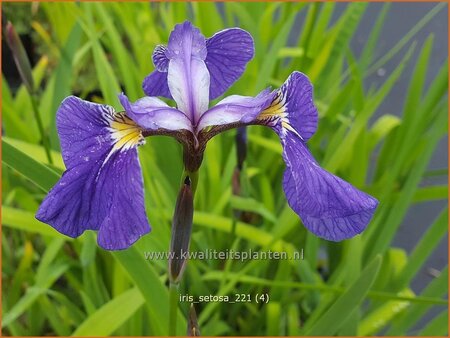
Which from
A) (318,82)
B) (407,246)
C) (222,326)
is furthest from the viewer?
(407,246)

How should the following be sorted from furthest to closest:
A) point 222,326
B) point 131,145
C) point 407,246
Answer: point 407,246
point 222,326
point 131,145

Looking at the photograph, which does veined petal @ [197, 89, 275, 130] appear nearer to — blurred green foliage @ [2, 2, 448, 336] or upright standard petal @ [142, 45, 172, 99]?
upright standard petal @ [142, 45, 172, 99]

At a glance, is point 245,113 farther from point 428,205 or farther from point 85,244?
point 428,205

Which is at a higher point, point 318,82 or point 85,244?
point 318,82

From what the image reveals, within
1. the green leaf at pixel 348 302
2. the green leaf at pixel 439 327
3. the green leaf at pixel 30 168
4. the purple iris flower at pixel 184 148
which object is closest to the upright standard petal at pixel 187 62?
the purple iris flower at pixel 184 148

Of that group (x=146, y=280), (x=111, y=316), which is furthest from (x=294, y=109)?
(x=111, y=316)

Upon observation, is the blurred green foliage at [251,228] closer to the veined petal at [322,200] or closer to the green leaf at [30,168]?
the green leaf at [30,168]

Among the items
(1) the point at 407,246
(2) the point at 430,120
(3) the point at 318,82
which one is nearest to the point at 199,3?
(3) the point at 318,82
